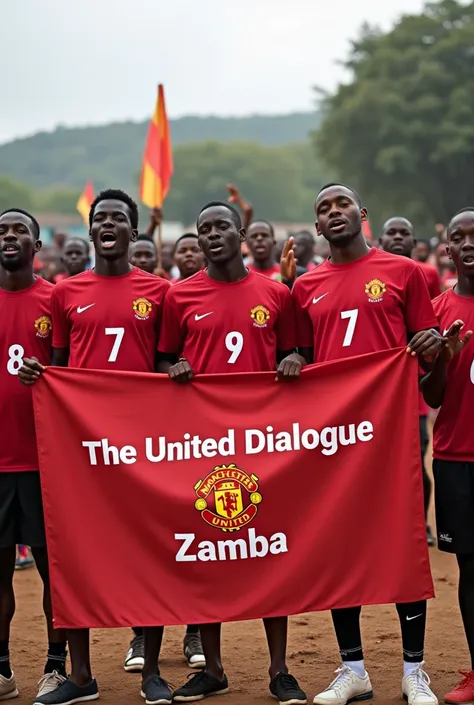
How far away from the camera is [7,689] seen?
689 centimetres

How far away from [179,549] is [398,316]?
176 cm

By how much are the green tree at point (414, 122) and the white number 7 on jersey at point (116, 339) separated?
5320 cm

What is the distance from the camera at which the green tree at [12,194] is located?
171 meters

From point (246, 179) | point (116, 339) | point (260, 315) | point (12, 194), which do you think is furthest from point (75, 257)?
point (12, 194)

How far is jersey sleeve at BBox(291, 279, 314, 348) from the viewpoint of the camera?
6766 millimetres

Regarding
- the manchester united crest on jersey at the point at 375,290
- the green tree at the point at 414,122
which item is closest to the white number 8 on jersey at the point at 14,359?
the manchester united crest on jersey at the point at 375,290

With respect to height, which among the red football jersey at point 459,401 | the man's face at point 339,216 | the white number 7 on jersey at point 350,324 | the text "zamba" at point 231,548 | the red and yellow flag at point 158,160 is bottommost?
the text "zamba" at point 231,548

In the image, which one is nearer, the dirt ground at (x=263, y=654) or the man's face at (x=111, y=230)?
the man's face at (x=111, y=230)

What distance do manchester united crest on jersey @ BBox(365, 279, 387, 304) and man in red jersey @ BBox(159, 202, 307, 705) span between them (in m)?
0.52

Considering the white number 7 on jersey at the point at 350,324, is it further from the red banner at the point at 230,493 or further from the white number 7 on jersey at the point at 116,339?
the white number 7 on jersey at the point at 116,339

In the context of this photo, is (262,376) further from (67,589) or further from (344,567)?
(67,589)

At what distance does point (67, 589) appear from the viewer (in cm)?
655

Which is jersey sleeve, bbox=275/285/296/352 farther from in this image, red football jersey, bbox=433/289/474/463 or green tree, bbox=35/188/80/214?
green tree, bbox=35/188/80/214

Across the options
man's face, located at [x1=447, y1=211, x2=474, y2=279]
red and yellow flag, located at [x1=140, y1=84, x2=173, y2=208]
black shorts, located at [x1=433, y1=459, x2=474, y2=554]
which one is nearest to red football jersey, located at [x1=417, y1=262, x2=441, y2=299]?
man's face, located at [x1=447, y1=211, x2=474, y2=279]
